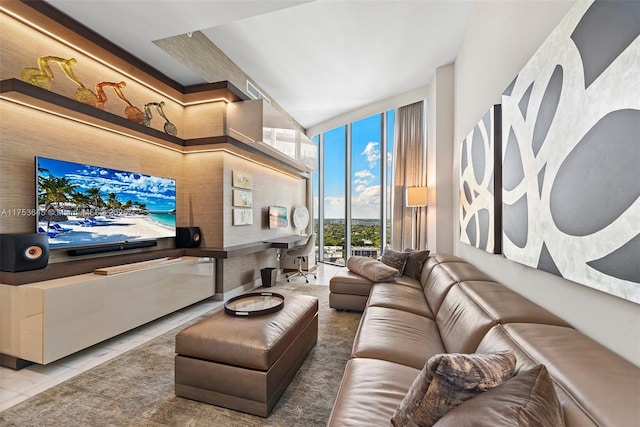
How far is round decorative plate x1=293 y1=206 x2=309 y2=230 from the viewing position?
6320 mm

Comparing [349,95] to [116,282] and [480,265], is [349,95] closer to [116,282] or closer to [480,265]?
[480,265]

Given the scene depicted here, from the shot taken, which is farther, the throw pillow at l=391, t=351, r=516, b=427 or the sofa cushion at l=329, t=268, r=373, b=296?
the sofa cushion at l=329, t=268, r=373, b=296

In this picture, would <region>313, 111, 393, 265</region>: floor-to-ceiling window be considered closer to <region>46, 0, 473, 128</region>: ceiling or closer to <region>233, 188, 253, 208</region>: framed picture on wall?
<region>46, 0, 473, 128</region>: ceiling


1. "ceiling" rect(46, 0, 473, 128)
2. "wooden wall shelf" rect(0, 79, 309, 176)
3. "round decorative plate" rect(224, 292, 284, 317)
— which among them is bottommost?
"round decorative plate" rect(224, 292, 284, 317)

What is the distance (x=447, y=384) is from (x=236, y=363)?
1268 millimetres

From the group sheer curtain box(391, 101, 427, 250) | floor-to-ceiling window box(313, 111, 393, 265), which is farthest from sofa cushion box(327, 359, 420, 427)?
floor-to-ceiling window box(313, 111, 393, 265)

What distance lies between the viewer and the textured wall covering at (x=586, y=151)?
37.8 inches

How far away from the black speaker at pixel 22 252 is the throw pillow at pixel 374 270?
119 inches

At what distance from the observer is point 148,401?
177 cm

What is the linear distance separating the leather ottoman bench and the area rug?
0.07m

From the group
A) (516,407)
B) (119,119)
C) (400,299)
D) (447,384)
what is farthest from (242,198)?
(516,407)

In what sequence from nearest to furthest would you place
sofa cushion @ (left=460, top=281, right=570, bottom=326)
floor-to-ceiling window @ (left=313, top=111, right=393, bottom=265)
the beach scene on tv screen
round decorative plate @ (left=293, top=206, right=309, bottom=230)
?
sofa cushion @ (left=460, top=281, right=570, bottom=326) < the beach scene on tv screen < floor-to-ceiling window @ (left=313, top=111, right=393, bottom=265) < round decorative plate @ (left=293, top=206, right=309, bottom=230)

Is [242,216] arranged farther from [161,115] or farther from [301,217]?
[301,217]

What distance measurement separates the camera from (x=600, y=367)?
91 centimetres
